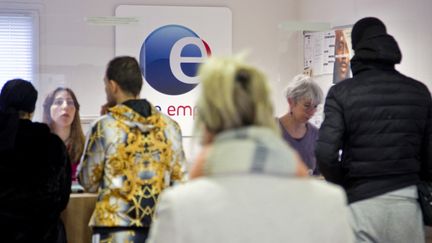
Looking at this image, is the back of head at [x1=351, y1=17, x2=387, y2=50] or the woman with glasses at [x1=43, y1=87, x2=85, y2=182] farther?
the woman with glasses at [x1=43, y1=87, x2=85, y2=182]

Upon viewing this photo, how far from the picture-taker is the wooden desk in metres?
Result: 2.97

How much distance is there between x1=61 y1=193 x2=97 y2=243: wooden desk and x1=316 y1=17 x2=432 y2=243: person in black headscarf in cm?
111

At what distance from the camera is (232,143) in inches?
51.6

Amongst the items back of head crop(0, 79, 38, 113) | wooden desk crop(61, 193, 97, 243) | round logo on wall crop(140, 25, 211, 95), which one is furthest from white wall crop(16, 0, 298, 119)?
back of head crop(0, 79, 38, 113)

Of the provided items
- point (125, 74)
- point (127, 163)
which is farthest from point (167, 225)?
point (125, 74)

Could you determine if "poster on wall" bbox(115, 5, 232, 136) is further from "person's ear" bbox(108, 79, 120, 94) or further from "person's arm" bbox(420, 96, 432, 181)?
"person's arm" bbox(420, 96, 432, 181)

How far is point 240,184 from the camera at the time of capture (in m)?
1.29

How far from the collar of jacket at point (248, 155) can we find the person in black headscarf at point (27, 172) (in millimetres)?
1439

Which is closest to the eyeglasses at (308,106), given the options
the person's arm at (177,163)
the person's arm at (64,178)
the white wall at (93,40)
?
the person's arm at (177,163)

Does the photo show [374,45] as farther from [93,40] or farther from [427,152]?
[93,40]

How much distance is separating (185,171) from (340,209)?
4.10ft

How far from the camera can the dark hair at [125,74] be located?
2508 millimetres

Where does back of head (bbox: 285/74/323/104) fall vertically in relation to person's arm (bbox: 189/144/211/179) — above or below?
above

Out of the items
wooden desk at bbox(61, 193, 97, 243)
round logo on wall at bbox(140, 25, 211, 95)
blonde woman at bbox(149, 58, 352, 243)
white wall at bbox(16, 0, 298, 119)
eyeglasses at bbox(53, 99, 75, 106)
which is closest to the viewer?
blonde woman at bbox(149, 58, 352, 243)
